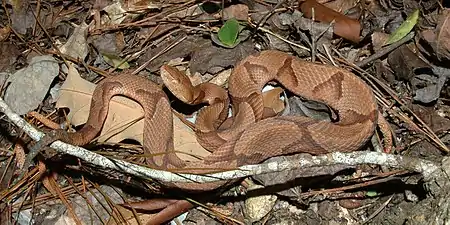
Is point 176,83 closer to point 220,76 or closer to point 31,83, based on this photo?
point 220,76

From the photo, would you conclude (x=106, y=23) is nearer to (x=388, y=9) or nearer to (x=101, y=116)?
(x=101, y=116)

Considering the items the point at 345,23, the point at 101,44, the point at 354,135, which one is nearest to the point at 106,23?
the point at 101,44

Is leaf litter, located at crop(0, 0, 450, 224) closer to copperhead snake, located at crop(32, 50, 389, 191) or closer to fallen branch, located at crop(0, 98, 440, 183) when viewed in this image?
copperhead snake, located at crop(32, 50, 389, 191)

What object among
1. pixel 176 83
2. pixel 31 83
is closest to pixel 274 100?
pixel 176 83

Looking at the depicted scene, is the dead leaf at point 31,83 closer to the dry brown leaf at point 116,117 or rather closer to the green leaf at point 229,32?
the dry brown leaf at point 116,117

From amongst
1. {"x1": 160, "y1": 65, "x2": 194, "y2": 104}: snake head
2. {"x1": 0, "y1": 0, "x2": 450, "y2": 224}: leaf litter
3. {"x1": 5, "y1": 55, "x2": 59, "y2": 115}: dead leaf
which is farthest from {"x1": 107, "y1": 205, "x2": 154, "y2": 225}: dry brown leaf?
{"x1": 5, "y1": 55, "x2": 59, "y2": 115}: dead leaf

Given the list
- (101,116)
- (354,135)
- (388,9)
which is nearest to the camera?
(354,135)

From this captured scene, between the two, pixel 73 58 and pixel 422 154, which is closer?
pixel 422 154

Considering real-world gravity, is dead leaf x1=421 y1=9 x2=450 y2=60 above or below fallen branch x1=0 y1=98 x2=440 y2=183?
above
